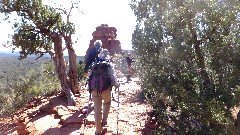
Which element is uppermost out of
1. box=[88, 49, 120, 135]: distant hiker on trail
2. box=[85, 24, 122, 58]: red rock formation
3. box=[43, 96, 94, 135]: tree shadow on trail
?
box=[85, 24, 122, 58]: red rock formation

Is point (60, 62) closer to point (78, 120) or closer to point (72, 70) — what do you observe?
point (72, 70)

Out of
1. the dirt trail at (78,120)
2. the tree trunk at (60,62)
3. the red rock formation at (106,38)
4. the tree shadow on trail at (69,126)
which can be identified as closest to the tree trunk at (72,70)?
the tree trunk at (60,62)

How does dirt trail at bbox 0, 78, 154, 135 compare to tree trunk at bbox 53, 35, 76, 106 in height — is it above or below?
below

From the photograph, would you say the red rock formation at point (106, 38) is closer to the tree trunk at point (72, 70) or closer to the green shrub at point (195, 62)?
the tree trunk at point (72, 70)

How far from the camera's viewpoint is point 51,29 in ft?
38.1

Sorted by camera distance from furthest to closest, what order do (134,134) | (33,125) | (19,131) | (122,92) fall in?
(122,92), (33,125), (19,131), (134,134)

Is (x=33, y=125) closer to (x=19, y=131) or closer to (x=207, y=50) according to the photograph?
(x=19, y=131)

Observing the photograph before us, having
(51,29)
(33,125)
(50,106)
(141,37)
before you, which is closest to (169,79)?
(141,37)

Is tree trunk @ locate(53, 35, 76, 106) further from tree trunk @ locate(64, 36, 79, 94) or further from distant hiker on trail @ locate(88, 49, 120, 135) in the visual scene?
distant hiker on trail @ locate(88, 49, 120, 135)

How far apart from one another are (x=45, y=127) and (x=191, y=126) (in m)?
4.81

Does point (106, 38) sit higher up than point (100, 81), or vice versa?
point (106, 38)

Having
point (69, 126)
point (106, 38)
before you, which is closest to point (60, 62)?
point (69, 126)

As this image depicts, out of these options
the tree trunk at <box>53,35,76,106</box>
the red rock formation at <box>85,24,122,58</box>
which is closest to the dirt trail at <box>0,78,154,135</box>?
the tree trunk at <box>53,35,76,106</box>

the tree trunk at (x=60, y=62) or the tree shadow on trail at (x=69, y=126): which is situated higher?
the tree trunk at (x=60, y=62)
